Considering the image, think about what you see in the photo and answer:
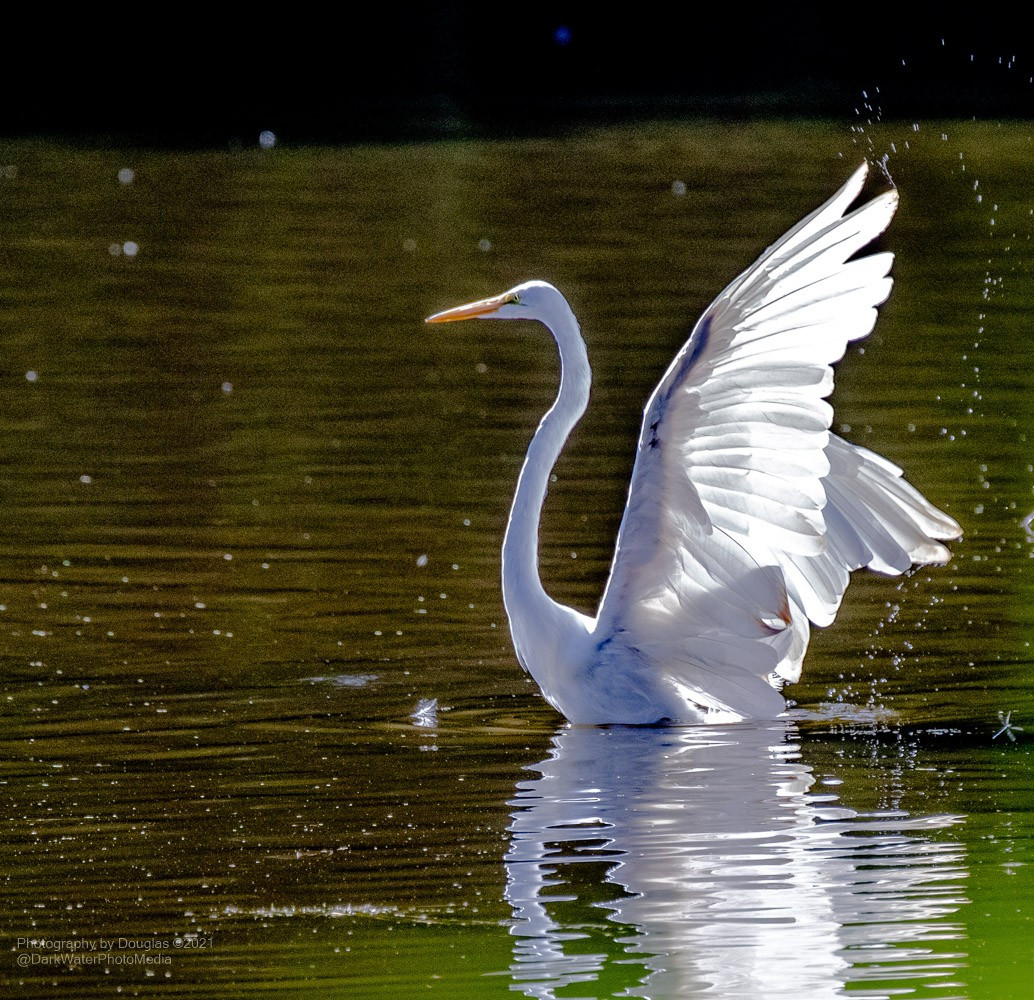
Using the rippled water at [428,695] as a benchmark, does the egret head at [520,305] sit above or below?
above

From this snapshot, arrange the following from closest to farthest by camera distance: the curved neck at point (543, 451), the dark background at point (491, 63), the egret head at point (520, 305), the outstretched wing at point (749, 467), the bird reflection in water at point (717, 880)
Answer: the bird reflection in water at point (717, 880) → the outstretched wing at point (749, 467) → the curved neck at point (543, 451) → the egret head at point (520, 305) → the dark background at point (491, 63)

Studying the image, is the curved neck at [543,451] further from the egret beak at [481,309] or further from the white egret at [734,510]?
the egret beak at [481,309]

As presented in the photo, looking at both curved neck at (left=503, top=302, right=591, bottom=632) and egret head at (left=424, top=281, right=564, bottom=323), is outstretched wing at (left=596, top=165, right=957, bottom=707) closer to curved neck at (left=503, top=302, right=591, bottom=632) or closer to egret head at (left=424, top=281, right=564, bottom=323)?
curved neck at (left=503, top=302, right=591, bottom=632)

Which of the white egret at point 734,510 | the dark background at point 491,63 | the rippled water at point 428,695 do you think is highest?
the white egret at point 734,510

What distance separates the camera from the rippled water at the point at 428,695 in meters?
6.28

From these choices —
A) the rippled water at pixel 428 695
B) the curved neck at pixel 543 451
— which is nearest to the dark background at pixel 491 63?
the rippled water at pixel 428 695

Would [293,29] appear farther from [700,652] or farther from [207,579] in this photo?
[700,652]

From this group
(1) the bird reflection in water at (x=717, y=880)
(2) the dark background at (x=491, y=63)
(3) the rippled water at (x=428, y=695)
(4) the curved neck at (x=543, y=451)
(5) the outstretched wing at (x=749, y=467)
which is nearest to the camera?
(1) the bird reflection in water at (x=717, y=880)

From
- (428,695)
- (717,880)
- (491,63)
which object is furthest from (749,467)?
(491,63)

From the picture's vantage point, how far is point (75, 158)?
3509 centimetres

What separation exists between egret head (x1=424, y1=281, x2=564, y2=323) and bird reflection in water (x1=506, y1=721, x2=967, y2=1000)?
162 centimetres

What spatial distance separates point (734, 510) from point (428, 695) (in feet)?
5.76

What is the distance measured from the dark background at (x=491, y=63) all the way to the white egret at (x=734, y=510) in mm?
30430

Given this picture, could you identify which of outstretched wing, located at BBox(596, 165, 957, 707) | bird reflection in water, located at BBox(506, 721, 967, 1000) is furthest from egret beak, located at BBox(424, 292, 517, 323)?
Result: bird reflection in water, located at BBox(506, 721, 967, 1000)
